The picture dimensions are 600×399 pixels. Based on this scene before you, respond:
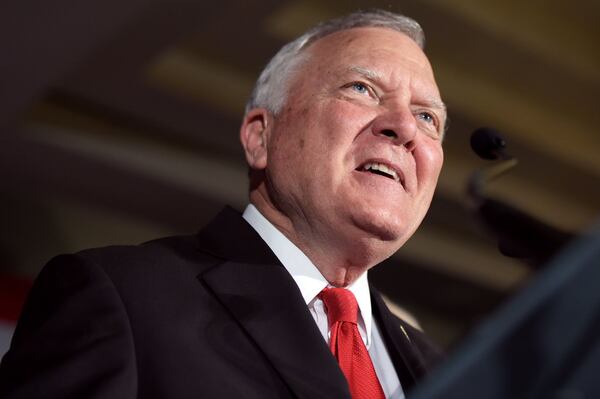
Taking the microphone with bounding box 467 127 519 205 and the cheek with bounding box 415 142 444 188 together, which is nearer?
the microphone with bounding box 467 127 519 205

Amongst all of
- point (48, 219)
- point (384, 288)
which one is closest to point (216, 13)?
point (48, 219)

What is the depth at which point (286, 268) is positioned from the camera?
1381 millimetres

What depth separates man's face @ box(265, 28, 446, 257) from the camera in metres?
1.39

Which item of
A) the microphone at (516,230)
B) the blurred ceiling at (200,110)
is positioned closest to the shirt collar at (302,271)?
the microphone at (516,230)

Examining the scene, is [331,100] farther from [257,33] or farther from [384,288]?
[384,288]

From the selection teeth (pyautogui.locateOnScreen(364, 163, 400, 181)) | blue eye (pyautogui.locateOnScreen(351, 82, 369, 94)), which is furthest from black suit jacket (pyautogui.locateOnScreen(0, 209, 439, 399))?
blue eye (pyautogui.locateOnScreen(351, 82, 369, 94))

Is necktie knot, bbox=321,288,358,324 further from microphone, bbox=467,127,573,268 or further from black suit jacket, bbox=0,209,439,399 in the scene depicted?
microphone, bbox=467,127,573,268

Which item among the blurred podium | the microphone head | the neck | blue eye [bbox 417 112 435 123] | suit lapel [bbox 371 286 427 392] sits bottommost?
suit lapel [bbox 371 286 427 392]

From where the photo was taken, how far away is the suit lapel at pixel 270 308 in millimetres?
1123

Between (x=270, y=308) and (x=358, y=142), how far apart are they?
327 millimetres

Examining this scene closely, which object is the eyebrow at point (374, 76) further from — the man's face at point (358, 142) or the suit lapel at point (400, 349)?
the suit lapel at point (400, 349)

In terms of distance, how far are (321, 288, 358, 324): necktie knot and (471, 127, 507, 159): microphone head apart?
0.28m

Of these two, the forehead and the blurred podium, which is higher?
the blurred podium

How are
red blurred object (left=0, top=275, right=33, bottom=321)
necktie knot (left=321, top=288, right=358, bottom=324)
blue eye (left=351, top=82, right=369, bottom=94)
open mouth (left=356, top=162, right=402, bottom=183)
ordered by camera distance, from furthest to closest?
red blurred object (left=0, top=275, right=33, bottom=321), blue eye (left=351, top=82, right=369, bottom=94), open mouth (left=356, top=162, right=402, bottom=183), necktie knot (left=321, top=288, right=358, bottom=324)
